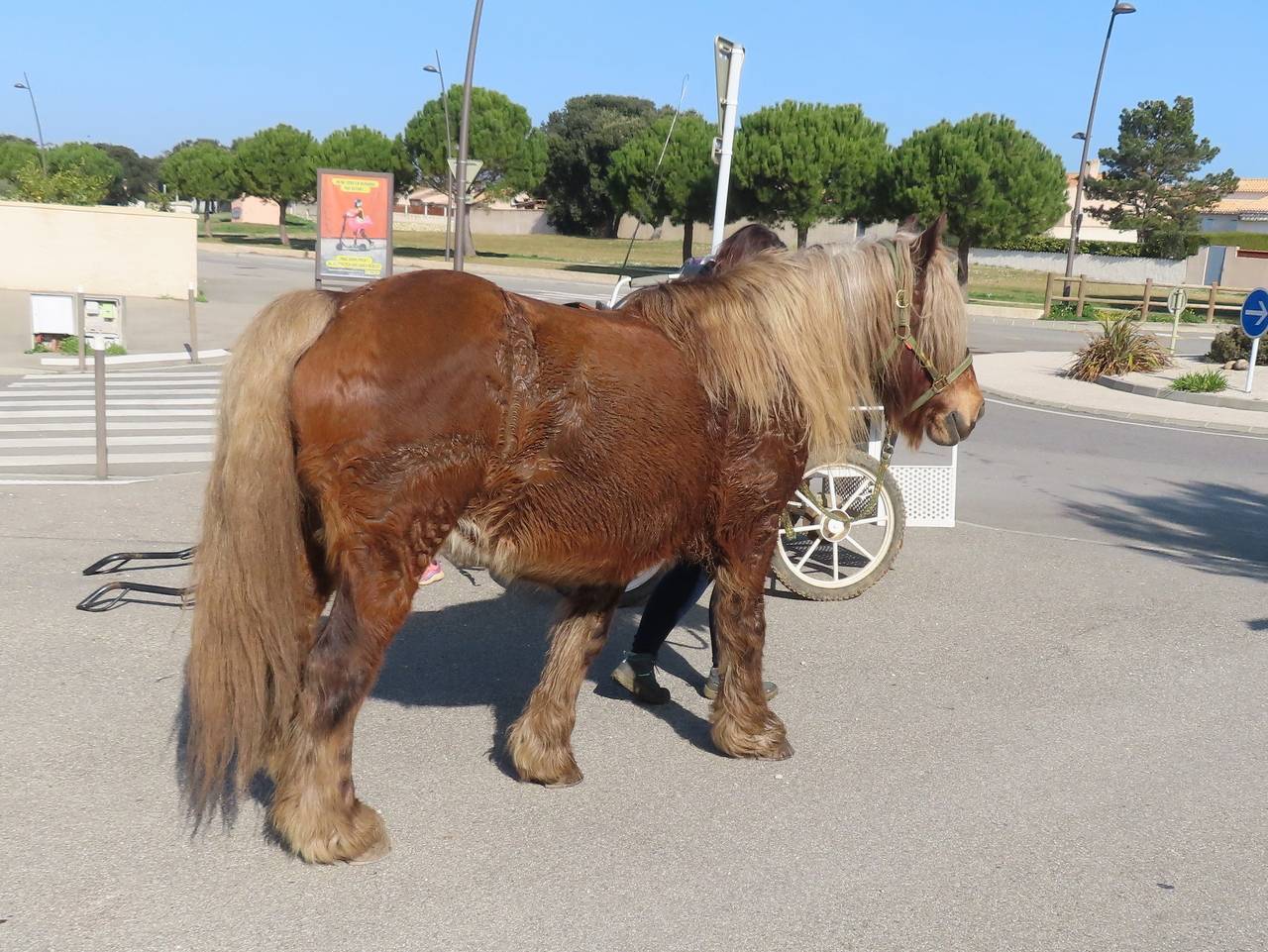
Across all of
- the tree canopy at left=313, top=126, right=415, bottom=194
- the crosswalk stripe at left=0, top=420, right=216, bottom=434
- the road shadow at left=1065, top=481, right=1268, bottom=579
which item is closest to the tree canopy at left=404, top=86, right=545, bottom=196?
the tree canopy at left=313, top=126, right=415, bottom=194

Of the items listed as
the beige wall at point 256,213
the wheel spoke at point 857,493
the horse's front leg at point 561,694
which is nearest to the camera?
the horse's front leg at point 561,694

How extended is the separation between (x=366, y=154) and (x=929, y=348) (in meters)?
61.7

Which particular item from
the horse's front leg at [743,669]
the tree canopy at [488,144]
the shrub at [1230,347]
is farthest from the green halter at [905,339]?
the tree canopy at [488,144]

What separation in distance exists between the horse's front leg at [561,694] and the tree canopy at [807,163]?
4276 centimetres

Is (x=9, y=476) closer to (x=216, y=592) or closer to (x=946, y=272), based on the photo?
(x=216, y=592)

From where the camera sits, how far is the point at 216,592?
3361 mm

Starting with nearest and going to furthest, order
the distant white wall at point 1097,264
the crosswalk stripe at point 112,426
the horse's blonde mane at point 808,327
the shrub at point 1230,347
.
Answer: the horse's blonde mane at point 808,327, the crosswalk stripe at point 112,426, the shrub at point 1230,347, the distant white wall at point 1097,264

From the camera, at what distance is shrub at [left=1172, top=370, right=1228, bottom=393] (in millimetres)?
16797

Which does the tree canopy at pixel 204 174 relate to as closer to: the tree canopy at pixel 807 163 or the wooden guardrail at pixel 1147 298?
the tree canopy at pixel 807 163

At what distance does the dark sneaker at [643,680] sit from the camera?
4.87 meters

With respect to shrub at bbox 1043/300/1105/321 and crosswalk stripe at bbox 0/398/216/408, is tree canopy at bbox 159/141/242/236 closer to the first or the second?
shrub at bbox 1043/300/1105/321

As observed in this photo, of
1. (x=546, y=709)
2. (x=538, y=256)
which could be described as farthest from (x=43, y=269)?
(x=538, y=256)

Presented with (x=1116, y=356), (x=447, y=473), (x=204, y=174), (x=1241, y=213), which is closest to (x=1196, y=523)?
(x=447, y=473)

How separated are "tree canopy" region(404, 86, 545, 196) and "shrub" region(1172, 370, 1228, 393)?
1783 inches
